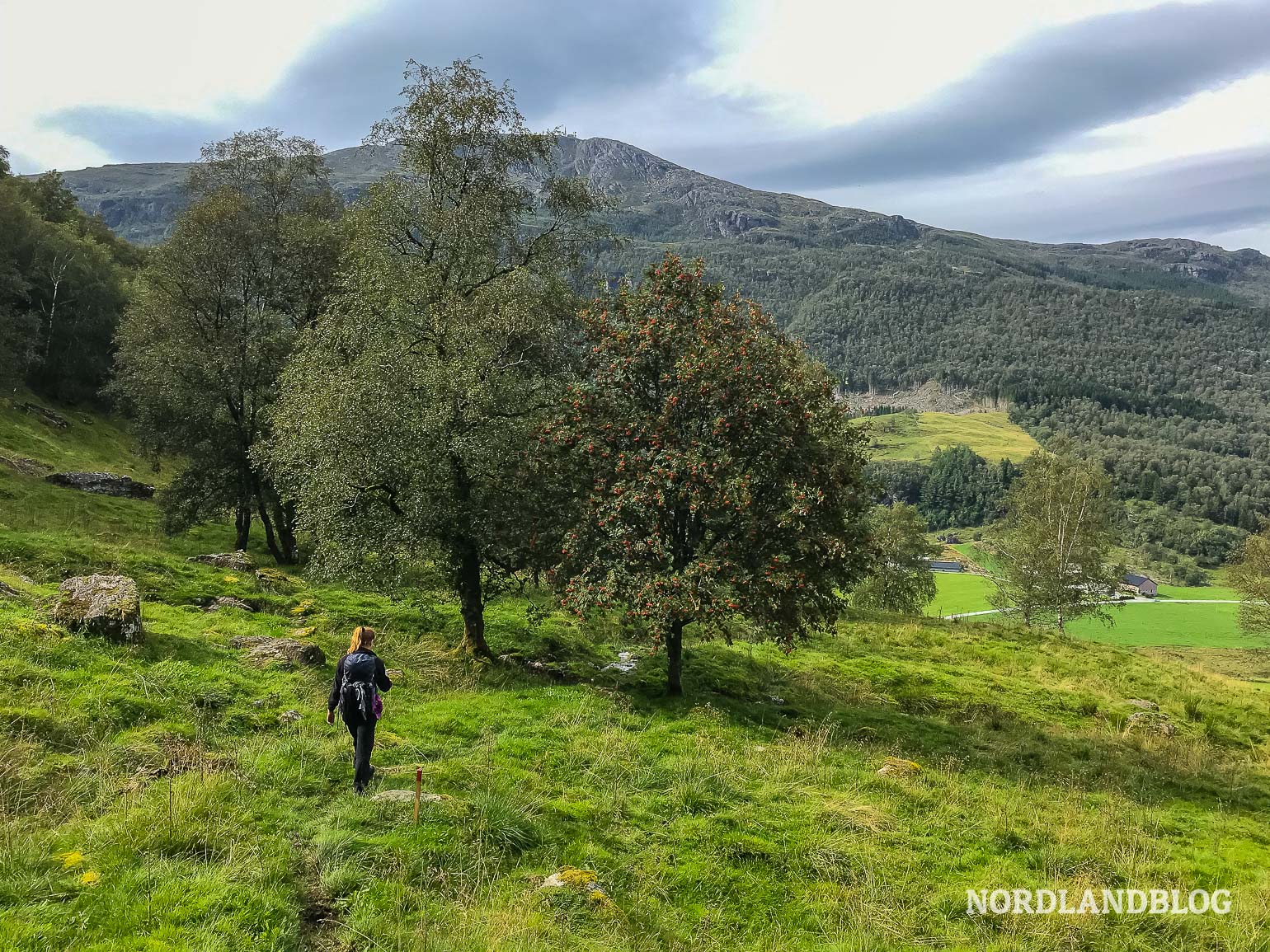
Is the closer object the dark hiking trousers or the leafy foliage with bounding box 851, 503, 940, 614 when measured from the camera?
the dark hiking trousers

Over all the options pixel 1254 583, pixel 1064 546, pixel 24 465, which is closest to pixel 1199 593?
pixel 1254 583

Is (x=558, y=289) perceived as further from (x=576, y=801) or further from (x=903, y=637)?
(x=903, y=637)

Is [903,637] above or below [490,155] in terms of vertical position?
below

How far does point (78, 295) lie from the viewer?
64750 millimetres

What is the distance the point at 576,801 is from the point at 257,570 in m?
21.5

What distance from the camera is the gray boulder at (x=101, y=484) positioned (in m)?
37.9

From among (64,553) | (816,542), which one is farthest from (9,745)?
(816,542)

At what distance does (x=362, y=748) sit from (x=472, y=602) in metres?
10.2

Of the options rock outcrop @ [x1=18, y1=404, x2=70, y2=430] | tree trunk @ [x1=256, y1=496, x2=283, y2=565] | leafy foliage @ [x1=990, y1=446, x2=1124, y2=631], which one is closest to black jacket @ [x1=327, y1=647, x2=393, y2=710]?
tree trunk @ [x1=256, y1=496, x2=283, y2=565]

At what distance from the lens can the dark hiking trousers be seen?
424 inches

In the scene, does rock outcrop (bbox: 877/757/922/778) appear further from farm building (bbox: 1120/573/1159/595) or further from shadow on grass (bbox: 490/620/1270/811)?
farm building (bbox: 1120/573/1159/595)

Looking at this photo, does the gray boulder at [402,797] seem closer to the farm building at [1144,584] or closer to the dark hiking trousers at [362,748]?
the dark hiking trousers at [362,748]
